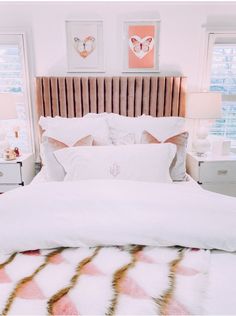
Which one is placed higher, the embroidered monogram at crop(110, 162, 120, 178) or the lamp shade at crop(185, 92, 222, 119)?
the lamp shade at crop(185, 92, 222, 119)

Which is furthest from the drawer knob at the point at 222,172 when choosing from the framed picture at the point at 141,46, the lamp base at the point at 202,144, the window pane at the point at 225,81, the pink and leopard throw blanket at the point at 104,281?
the pink and leopard throw blanket at the point at 104,281

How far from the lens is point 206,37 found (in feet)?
8.50

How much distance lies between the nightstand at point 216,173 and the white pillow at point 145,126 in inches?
14.5

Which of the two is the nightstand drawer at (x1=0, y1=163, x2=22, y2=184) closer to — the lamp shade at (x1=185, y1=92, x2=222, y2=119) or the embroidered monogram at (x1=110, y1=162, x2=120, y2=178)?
the embroidered monogram at (x1=110, y1=162, x2=120, y2=178)

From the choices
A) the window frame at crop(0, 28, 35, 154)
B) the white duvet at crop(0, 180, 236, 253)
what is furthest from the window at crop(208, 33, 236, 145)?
the window frame at crop(0, 28, 35, 154)

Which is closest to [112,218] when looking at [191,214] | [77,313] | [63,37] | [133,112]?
[191,214]

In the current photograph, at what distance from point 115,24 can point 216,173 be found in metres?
1.67

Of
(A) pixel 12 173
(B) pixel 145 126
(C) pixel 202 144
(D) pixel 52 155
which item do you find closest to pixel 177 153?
(B) pixel 145 126

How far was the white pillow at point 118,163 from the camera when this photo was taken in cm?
183

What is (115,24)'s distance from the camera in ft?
8.35

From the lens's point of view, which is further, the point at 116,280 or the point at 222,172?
the point at 222,172

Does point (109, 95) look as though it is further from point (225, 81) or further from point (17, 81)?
point (225, 81)

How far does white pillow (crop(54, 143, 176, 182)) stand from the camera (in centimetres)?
183

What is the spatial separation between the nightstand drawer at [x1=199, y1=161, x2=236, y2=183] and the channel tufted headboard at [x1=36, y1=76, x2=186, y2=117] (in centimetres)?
63
